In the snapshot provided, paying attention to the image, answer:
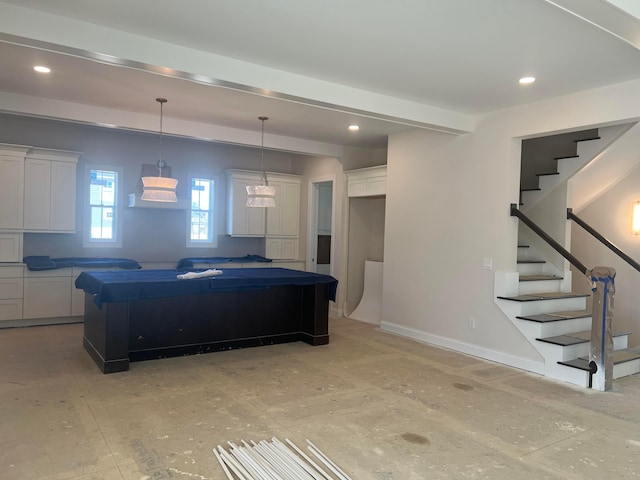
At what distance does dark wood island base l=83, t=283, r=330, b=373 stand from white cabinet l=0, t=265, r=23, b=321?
1553 millimetres

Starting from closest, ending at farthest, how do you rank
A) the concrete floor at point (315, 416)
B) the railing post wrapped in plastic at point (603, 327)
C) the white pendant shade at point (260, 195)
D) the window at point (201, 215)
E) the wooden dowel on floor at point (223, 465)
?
the wooden dowel on floor at point (223, 465)
the concrete floor at point (315, 416)
the railing post wrapped in plastic at point (603, 327)
the white pendant shade at point (260, 195)
the window at point (201, 215)

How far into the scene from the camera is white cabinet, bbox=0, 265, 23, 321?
5.85m

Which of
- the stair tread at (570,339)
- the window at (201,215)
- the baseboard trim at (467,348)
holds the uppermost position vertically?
the window at (201,215)

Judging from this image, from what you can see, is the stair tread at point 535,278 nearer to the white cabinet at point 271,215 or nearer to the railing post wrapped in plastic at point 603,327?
the railing post wrapped in plastic at point 603,327

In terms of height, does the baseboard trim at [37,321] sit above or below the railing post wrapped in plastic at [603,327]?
below

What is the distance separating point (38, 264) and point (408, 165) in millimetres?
5175

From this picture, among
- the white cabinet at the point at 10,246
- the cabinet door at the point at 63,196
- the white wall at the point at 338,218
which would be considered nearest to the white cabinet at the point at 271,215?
Answer: the white wall at the point at 338,218

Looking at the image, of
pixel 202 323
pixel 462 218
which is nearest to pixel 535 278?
pixel 462 218

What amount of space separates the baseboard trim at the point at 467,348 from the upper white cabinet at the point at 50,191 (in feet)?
15.7

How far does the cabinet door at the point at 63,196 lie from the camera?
619 cm

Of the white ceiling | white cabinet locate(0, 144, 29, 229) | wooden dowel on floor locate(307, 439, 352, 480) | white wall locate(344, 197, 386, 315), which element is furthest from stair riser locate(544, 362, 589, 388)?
Answer: white cabinet locate(0, 144, 29, 229)

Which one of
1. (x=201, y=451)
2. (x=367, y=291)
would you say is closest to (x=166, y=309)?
(x=201, y=451)

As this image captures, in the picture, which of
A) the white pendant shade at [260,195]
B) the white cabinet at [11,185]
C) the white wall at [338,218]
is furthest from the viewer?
the white wall at [338,218]

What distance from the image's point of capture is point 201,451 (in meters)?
2.82
